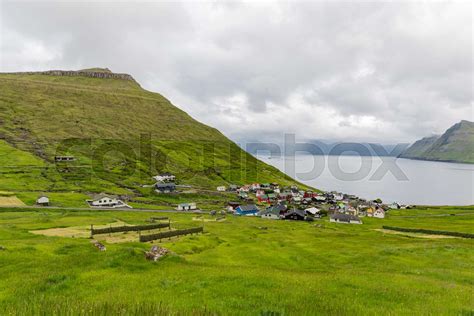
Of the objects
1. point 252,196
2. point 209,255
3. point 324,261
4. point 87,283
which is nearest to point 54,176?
point 252,196

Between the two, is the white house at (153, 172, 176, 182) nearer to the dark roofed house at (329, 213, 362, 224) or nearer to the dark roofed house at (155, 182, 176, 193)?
the dark roofed house at (155, 182, 176, 193)

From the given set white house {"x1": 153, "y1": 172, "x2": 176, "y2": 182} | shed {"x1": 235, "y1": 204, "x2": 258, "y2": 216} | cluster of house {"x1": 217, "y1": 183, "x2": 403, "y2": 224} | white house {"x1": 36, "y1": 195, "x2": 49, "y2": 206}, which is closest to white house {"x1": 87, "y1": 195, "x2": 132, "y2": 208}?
white house {"x1": 36, "y1": 195, "x2": 49, "y2": 206}

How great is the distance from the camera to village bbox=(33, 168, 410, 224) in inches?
4855

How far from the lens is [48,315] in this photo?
674 centimetres

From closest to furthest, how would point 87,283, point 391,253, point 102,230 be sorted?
1. point 87,283
2. point 391,253
3. point 102,230

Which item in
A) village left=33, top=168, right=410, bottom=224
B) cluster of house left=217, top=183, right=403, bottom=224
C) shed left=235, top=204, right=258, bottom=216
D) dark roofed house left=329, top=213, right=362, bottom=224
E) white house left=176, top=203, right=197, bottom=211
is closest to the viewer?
dark roofed house left=329, top=213, right=362, bottom=224

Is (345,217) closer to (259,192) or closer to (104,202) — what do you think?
(259,192)

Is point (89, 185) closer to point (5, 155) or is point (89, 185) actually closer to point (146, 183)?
point (146, 183)

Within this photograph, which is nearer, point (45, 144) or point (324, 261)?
point (324, 261)

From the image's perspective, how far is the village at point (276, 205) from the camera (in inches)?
4855

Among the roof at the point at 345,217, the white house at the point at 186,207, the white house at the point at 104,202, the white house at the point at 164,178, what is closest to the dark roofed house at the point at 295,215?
the roof at the point at 345,217

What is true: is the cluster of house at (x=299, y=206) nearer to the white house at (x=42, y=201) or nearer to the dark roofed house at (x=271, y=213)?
the dark roofed house at (x=271, y=213)

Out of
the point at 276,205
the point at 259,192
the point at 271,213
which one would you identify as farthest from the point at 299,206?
the point at 259,192

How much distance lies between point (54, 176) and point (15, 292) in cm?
15836
